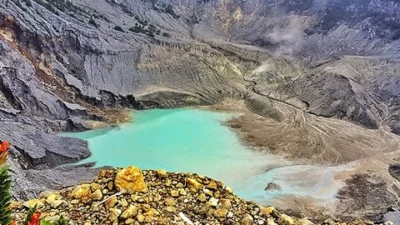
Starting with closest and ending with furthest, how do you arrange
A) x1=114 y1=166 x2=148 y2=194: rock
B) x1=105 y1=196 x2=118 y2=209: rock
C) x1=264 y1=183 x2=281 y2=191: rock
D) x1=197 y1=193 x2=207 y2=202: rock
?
1. x1=105 y1=196 x2=118 y2=209: rock
2. x1=114 y1=166 x2=148 y2=194: rock
3. x1=197 y1=193 x2=207 y2=202: rock
4. x1=264 y1=183 x2=281 y2=191: rock

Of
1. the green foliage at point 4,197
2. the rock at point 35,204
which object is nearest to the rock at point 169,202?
the rock at point 35,204

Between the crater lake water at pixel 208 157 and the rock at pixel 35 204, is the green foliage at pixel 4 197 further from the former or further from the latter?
the crater lake water at pixel 208 157

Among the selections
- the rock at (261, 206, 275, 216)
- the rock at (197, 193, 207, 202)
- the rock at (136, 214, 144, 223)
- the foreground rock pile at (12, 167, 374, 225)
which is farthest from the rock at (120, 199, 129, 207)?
the rock at (261, 206, 275, 216)

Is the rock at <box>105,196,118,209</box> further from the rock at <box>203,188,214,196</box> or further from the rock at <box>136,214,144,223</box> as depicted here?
the rock at <box>203,188,214,196</box>

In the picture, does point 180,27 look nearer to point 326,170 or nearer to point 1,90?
point 1,90

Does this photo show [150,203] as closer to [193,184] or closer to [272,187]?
[193,184]

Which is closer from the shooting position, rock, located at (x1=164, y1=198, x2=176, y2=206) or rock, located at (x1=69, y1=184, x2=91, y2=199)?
rock, located at (x1=164, y1=198, x2=176, y2=206)

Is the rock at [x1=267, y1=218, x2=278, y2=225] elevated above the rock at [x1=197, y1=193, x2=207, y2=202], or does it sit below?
below

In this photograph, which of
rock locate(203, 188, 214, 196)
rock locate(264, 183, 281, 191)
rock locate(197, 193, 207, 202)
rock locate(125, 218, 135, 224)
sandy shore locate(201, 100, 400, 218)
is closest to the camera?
rock locate(125, 218, 135, 224)
